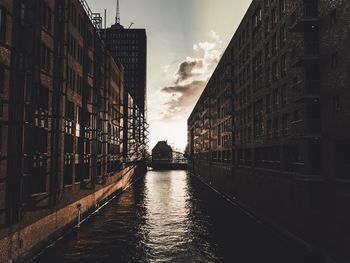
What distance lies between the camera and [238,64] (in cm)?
5322

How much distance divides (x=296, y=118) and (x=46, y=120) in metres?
Result: 21.5

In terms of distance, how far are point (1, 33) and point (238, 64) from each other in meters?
39.4

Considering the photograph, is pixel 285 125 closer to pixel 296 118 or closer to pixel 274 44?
pixel 296 118

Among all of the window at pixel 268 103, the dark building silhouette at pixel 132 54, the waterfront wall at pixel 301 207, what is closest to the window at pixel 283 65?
the window at pixel 268 103

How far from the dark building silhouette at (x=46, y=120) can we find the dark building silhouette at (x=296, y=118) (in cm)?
1994

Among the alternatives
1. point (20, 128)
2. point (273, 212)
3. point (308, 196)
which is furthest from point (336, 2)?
point (20, 128)

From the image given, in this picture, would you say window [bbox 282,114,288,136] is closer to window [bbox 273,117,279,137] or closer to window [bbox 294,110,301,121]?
window [bbox 273,117,279,137]

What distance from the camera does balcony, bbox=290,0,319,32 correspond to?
24938mm

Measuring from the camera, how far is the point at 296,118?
29.4 metres

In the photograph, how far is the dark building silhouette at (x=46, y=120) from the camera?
67.7 ft

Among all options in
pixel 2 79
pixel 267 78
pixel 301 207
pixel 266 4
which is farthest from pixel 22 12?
pixel 266 4

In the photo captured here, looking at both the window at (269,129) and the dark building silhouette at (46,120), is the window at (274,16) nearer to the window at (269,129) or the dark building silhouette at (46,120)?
the window at (269,129)

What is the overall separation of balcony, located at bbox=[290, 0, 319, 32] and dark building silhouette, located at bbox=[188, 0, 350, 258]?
7 cm

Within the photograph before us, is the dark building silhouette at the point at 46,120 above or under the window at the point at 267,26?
under
